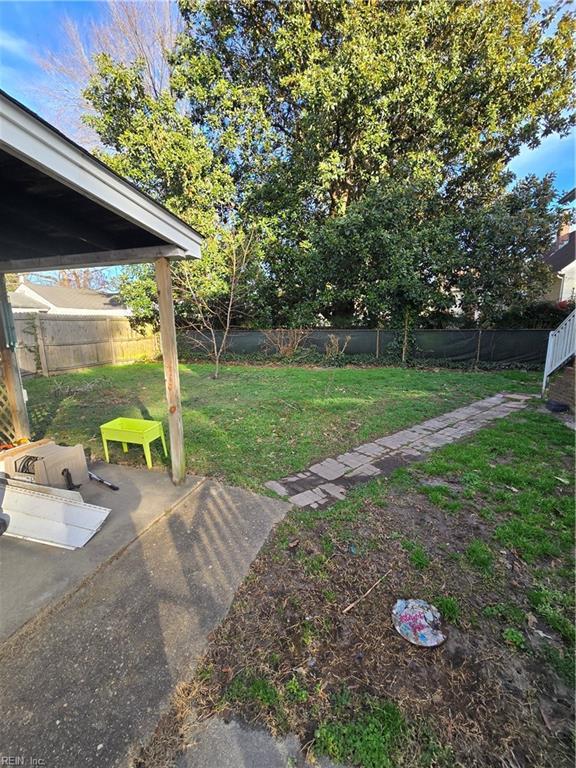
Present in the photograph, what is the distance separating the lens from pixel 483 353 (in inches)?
399

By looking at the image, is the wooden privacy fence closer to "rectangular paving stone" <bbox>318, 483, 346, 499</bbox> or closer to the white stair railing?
"rectangular paving stone" <bbox>318, 483, 346, 499</bbox>

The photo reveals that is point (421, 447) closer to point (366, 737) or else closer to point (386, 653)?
point (386, 653)

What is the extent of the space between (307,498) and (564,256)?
19763 millimetres

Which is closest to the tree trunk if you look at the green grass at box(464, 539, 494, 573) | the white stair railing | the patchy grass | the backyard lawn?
the backyard lawn

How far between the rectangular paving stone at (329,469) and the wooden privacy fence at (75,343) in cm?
770

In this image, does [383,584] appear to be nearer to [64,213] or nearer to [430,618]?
[430,618]

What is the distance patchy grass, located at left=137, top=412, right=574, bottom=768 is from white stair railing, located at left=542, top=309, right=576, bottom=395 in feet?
15.1

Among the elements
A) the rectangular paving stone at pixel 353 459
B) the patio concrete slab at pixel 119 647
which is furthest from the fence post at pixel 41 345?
the rectangular paving stone at pixel 353 459

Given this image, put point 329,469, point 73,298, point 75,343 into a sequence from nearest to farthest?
point 329,469
point 75,343
point 73,298

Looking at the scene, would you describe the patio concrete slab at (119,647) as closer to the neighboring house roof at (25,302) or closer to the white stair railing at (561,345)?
the white stair railing at (561,345)

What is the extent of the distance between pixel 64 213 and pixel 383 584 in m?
3.39

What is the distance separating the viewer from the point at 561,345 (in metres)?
6.41

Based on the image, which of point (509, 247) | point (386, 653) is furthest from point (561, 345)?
point (386, 653)

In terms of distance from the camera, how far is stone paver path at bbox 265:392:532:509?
3286 millimetres
